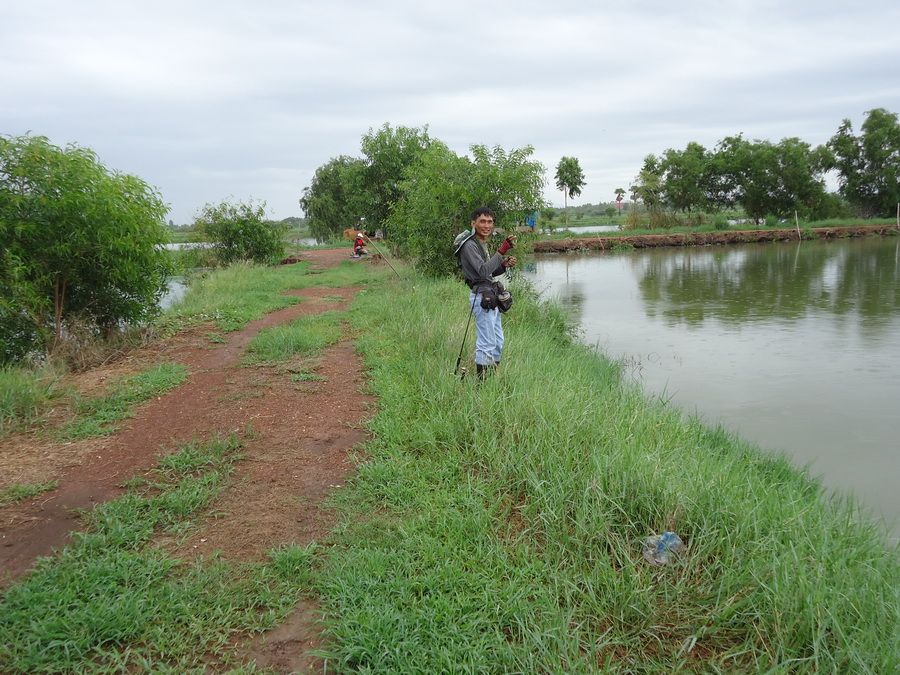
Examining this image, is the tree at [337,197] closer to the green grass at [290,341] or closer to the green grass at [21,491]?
the green grass at [290,341]

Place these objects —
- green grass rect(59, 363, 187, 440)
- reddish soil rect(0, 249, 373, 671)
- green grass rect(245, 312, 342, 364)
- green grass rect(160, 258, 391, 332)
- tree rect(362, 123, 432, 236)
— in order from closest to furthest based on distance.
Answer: reddish soil rect(0, 249, 373, 671)
green grass rect(59, 363, 187, 440)
green grass rect(245, 312, 342, 364)
green grass rect(160, 258, 391, 332)
tree rect(362, 123, 432, 236)

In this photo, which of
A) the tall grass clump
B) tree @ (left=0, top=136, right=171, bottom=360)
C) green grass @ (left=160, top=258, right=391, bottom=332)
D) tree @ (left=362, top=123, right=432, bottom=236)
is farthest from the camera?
tree @ (left=362, top=123, right=432, bottom=236)

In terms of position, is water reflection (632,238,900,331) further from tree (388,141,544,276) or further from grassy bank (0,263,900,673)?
grassy bank (0,263,900,673)

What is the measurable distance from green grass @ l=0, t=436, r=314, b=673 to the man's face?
3126 mm

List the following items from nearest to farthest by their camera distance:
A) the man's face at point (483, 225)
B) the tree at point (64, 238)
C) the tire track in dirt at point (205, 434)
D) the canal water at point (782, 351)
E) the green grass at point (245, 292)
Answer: the tire track in dirt at point (205, 434)
the man's face at point (483, 225)
the canal water at point (782, 351)
the tree at point (64, 238)
the green grass at point (245, 292)

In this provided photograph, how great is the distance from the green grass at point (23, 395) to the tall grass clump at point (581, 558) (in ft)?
9.53

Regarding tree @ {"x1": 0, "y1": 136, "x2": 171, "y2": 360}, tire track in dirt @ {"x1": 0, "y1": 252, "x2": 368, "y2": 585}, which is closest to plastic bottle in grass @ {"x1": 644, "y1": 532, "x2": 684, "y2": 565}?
tire track in dirt @ {"x1": 0, "y1": 252, "x2": 368, "y2": 585}

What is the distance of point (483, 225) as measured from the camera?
498 centimetres

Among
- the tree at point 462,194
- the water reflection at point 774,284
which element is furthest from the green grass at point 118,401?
the water reflection at point 774,284

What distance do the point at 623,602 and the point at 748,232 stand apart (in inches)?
1510

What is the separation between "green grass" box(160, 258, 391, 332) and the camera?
8.94 meters

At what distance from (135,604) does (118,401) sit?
125 inches

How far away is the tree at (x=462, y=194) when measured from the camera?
40.7 ft

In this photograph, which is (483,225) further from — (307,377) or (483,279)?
(307,377)
